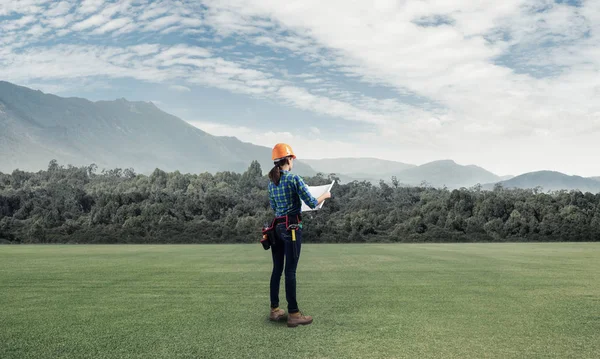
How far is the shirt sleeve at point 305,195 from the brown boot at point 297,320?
1.53 m

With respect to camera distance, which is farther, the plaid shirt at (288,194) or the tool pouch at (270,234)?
the tool pouch at (270,234)

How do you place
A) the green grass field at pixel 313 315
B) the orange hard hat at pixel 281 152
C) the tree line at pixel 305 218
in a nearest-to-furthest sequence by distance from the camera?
the green grass field at pixel 313 315 < the orange hard hat at pixel 281 152 < the tree line at pixel 305 218

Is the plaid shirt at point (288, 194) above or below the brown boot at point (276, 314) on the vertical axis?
above

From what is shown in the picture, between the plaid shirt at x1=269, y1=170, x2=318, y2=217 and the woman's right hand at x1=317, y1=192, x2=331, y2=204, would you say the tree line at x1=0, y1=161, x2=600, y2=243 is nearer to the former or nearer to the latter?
the plaid shirt at x1=269, y1=170, x2=318, y2=217

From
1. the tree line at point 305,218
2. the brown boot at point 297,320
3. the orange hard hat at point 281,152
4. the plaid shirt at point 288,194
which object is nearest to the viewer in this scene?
the brown boot at point 297,320

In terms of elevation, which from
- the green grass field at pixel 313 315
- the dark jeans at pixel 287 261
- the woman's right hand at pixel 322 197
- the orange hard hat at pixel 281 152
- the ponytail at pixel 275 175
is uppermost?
the orange hard hat at pixel 281 152

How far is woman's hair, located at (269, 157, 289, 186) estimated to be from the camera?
25.4 feet

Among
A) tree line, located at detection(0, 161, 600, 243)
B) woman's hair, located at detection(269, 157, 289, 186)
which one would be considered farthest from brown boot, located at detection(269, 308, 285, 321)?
tree line, located at detection(0, 161, 600, 243)

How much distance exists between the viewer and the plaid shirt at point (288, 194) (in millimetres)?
7668

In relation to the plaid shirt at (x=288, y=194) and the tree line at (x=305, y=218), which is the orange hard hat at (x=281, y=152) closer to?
the plaid shirt at (x=288, y=194)

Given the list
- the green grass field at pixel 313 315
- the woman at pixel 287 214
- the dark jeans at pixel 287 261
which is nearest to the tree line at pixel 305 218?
the green grass field at pixel 313 315

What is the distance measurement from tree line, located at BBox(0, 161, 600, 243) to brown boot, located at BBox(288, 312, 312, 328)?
1538 inches

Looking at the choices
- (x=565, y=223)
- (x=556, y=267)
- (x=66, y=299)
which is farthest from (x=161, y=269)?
(x=565, y=223)

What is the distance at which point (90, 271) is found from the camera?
50.4 feet
